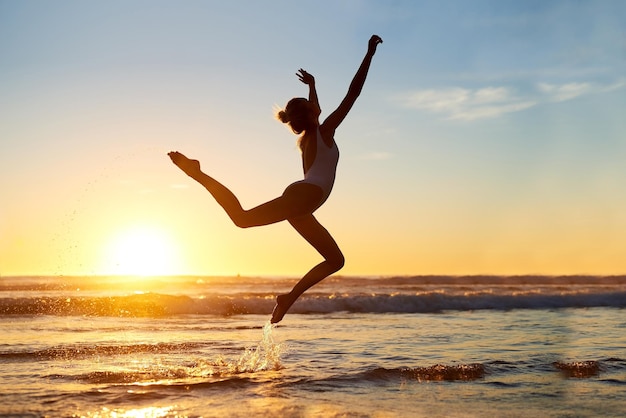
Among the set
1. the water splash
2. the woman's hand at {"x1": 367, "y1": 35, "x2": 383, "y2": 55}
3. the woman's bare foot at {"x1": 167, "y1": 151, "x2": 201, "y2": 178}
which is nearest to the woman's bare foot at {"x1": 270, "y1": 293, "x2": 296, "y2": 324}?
the water splash

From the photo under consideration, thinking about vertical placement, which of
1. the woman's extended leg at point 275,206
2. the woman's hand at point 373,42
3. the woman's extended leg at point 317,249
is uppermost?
the woman's hand at point 373,42

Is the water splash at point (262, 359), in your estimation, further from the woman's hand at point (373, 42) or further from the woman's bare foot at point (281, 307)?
the woman's hand at point (373, 42)

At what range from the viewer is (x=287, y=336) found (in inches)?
456

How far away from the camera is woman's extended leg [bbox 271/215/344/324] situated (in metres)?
6.75

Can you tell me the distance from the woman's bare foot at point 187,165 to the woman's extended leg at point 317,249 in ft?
3.69

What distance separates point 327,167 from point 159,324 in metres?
9.42

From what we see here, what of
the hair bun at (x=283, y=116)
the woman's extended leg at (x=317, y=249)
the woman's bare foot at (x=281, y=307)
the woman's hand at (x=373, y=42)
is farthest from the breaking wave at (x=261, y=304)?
the woman's hand at (x=373, y=42)

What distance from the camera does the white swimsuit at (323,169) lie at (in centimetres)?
614

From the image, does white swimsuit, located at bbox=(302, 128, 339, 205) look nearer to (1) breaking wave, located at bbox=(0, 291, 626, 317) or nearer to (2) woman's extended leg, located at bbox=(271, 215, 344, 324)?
(2) woman's extended leg, located at bbox=(271, 215, 344, 324)

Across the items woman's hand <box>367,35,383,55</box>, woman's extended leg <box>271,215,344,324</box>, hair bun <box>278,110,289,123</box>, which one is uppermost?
woman's hand <box>367,35,383,55</box>

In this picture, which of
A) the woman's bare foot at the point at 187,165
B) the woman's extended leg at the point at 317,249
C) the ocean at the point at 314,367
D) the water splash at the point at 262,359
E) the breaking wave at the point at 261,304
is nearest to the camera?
the ocean at the point at 314,367

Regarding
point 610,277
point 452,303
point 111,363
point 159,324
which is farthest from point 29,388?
point 610,277

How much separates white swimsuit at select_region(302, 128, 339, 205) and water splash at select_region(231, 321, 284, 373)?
103 inches

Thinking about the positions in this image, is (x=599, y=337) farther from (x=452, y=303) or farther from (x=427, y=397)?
(x=452, y=303)
